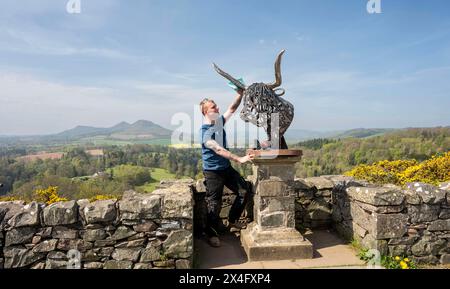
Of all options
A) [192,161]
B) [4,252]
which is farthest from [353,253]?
[192,161]

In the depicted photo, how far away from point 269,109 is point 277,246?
80.1 inches

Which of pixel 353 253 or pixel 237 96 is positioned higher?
pixel 237 96

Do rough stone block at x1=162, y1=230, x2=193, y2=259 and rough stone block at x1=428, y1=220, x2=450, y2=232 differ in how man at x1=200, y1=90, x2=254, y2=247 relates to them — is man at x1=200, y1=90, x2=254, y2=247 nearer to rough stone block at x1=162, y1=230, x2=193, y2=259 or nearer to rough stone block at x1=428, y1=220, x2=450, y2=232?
rough stone block at x1=162, y1=230, x2=193, y2=259

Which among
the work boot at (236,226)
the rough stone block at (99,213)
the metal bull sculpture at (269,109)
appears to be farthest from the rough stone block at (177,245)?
the metal bull sculpture at (269,109)

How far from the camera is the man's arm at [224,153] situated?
13.7 feet

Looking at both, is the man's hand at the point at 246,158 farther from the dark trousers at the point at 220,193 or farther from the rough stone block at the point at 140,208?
the rough stone block at the point at 140,208

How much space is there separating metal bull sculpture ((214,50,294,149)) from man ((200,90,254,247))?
13.1 inches

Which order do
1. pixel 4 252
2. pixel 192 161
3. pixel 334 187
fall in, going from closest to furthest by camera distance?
pixel 4 252
pixel 334 187
pixel 192 161

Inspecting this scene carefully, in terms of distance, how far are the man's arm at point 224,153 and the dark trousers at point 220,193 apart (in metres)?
0.49

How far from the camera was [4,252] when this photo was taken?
142 inches

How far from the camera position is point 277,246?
4109mm

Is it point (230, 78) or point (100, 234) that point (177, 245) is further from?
point (230, 78)
